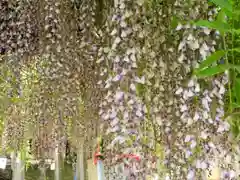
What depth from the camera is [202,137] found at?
4.38ft

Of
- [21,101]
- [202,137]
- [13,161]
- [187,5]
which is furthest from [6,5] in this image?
[13,161]

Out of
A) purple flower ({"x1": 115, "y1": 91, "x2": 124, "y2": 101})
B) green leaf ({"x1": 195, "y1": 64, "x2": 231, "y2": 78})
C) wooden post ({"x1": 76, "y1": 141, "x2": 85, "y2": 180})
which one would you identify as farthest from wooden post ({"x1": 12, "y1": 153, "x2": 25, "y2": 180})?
green leaf ({"x1": 195, "y1": 64, "x2": 231, "y2": 78})

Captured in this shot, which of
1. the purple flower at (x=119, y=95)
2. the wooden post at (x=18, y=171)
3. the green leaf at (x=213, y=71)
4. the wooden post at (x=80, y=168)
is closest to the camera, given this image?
the green leaf at (x=213, y=71)

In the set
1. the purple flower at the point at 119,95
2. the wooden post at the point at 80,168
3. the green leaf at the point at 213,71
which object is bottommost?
the wooden post at the point at 80,168

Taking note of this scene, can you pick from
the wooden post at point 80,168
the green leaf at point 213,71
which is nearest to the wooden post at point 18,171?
the wooden post at point 80,168

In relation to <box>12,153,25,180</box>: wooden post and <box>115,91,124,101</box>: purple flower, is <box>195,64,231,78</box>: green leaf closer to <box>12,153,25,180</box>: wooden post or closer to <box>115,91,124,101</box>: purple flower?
<box>115,91,124,101</box>: purple flower

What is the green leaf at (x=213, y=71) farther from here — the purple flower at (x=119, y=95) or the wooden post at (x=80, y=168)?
the wooden post at (x=80, y=168)

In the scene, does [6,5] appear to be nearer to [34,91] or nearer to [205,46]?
[34,91]

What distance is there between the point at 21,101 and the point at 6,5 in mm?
656

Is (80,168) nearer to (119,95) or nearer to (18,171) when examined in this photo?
(18,171)

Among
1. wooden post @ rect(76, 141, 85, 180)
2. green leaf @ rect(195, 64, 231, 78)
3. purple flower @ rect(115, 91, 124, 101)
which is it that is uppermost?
green leaf @ rect(195, 64, 231, 78)

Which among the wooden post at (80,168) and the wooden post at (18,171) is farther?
the wooden post at (18,171)

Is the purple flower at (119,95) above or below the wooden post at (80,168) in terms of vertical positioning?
above

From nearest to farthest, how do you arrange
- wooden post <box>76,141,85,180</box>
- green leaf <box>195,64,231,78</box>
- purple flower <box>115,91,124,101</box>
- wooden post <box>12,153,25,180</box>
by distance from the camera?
green leaf <box>195,64,231,78</box>
purple flower <box>115,91,124,101</box>
wooden post <box>76,141,85,180</box>
wooden post <box>12,153,25,180</box>
